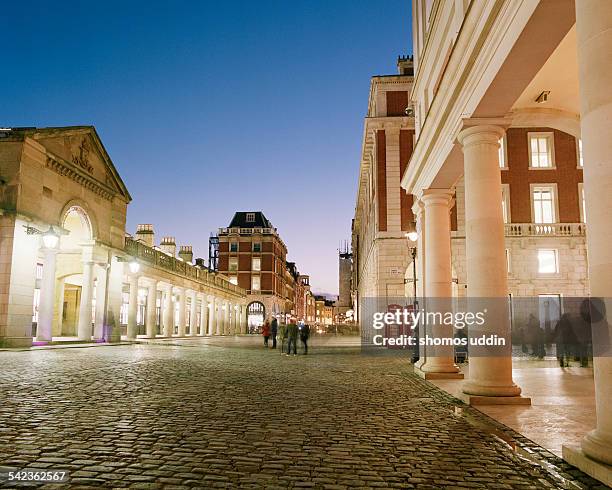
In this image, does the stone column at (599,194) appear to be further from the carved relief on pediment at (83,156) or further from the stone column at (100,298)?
the stone column at (100,298)

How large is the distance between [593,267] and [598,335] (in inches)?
24.3

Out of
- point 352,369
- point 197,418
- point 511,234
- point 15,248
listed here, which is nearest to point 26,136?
point 15,248

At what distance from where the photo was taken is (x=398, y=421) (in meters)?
7.20

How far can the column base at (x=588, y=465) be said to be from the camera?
14.4 feet

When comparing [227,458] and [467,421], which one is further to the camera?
[467,421]

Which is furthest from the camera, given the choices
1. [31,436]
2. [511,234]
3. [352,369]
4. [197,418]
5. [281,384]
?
[511,234]

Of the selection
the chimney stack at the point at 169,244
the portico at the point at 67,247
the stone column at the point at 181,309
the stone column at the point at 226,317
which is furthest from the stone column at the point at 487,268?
the stone column at the point at 226,317

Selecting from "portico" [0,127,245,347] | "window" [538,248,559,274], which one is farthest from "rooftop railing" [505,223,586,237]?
"portico" [0,127,245,347]

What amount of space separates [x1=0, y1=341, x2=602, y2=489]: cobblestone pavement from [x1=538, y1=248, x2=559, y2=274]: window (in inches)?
923

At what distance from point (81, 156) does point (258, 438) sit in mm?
23626

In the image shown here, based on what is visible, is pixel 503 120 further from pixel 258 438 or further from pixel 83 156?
pixel 83 156

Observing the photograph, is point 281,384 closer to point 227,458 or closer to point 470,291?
point 470,291

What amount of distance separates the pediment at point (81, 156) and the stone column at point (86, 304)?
14.7ft

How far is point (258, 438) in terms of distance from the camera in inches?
235
